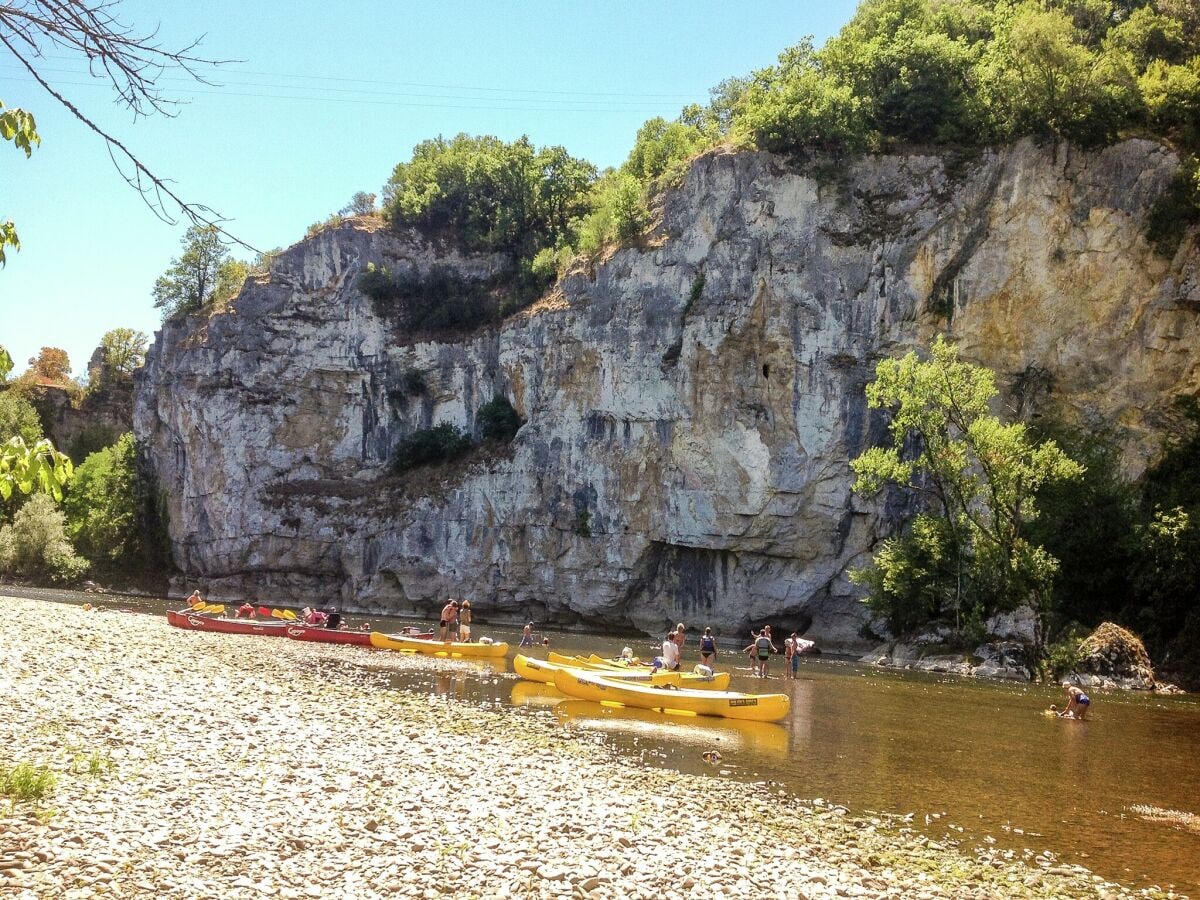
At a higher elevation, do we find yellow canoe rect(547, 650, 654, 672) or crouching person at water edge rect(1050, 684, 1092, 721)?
crouching person at water edge rect(1050, 684, 1092, 721)

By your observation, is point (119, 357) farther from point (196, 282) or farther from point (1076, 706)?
point (1076, 706)

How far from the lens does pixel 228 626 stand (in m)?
29.8

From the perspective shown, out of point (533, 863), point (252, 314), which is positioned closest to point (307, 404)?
point (252, 314)

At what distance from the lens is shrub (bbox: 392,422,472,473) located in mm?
50812

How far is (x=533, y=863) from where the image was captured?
739cm

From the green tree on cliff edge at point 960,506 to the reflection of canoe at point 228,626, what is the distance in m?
20.7

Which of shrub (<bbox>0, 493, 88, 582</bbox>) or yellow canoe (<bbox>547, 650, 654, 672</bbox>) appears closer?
yellow canoe (<bbox>547, 650, 654, 672</bbox>)

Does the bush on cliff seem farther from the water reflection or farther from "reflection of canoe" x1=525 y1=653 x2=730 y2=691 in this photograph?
the water reflection

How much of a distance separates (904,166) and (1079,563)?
19639 mm

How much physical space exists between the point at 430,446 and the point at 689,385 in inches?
664

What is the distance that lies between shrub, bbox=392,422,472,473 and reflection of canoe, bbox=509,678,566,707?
3034cm

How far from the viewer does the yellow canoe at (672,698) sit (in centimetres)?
1709

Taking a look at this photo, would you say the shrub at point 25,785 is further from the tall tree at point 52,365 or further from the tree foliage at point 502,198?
the tall tree at point 52,365

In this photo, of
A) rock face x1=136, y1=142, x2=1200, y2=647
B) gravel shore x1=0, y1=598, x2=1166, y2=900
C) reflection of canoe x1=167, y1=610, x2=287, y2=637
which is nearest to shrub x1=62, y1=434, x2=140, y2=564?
rock face x1=136, y1=142, x2=1200, y2=647
